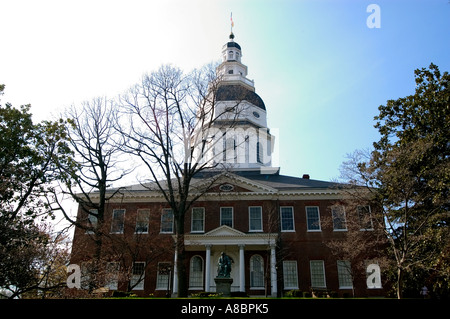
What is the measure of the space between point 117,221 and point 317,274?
53.1ft

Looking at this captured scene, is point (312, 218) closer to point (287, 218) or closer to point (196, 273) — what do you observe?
point (287, 218)

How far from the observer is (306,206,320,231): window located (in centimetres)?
3066

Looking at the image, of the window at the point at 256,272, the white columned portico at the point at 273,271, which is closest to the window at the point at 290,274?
the white columned portico at the point at 273,271

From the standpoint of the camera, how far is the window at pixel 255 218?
30.9 meters

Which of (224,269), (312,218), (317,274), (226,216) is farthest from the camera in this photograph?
(226,216)

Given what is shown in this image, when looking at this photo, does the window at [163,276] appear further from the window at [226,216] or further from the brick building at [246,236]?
the window at [226,216]

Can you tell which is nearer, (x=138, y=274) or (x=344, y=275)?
(x=344, y=275)

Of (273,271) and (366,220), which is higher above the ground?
(366,220)

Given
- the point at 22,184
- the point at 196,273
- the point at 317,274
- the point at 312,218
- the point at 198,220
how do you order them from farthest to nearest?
1. the point at 198,220
2. the point at 312,218
3. the point at 196,273
4. the point at 317,274
5. the point at 22,184

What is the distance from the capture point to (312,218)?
31.1 metres

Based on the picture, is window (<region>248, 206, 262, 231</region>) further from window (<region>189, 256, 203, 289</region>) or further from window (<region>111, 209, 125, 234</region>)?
window (<region>111, 209, 125, 234</region>)

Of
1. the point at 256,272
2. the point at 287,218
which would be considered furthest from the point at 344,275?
the point at 256,272

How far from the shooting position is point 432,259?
19.5 m
